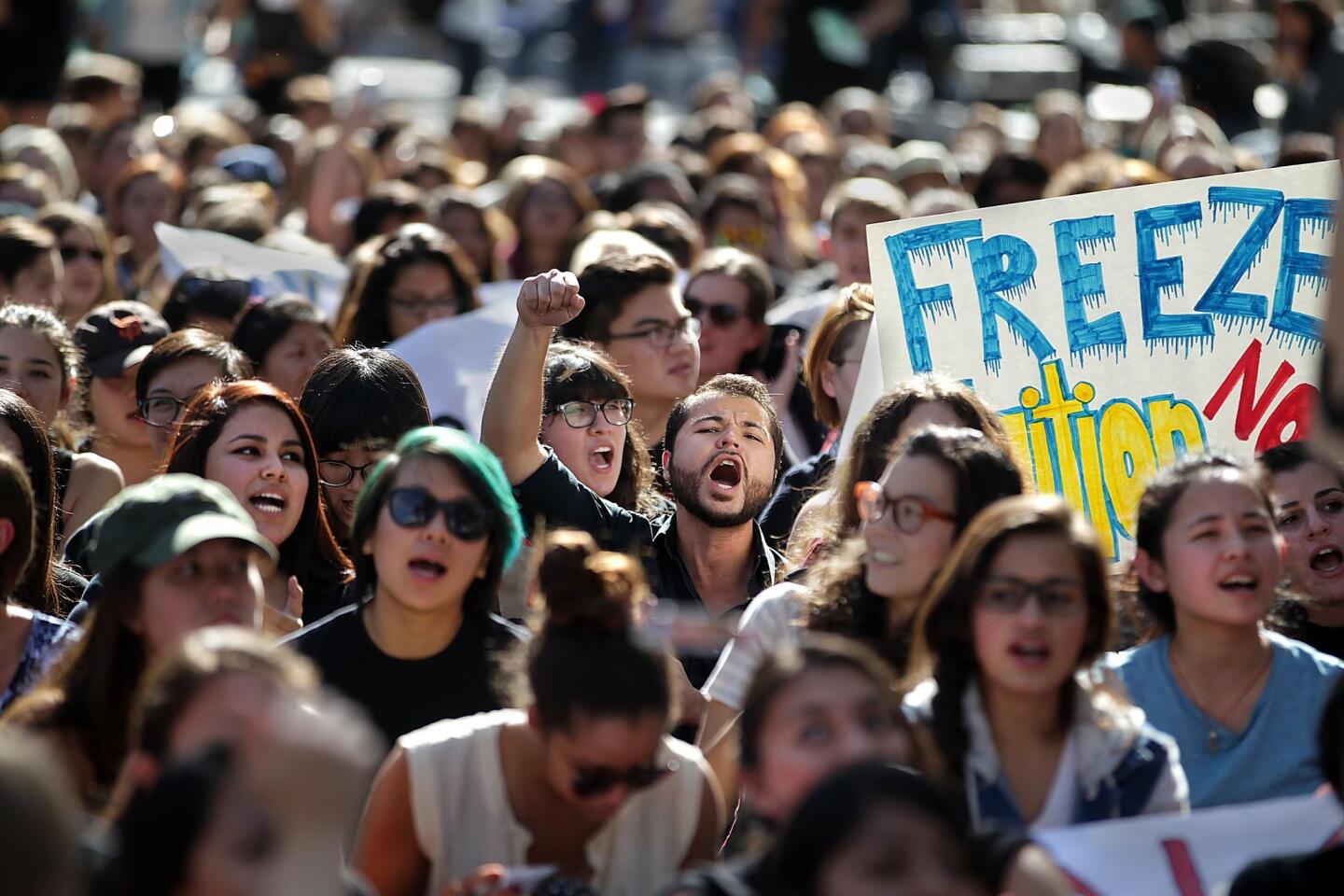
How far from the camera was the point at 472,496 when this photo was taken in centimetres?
402

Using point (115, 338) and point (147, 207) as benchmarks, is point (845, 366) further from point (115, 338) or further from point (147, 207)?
point (147, 207)

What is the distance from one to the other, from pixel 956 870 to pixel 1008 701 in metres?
0.89

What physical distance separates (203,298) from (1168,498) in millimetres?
3748

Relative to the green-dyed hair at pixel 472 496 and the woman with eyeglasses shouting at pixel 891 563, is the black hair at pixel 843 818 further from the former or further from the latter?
the green-dyed hair at pixel 472 496

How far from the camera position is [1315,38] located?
12438mm

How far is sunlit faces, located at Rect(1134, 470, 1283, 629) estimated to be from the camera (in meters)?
4.05

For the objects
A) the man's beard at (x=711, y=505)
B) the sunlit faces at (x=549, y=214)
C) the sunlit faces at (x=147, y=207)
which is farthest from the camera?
the sunlit faces at (x=147, y=207)

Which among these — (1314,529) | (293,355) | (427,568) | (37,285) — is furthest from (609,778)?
(37,285)

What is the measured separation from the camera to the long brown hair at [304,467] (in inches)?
189

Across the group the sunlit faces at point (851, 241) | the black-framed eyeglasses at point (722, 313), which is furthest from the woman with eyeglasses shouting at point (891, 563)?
the sunlit faces at point (851, 241)

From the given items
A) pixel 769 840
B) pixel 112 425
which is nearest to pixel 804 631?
pixel 769 840

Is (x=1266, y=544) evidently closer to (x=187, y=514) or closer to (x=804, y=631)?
(x=804, y=631)

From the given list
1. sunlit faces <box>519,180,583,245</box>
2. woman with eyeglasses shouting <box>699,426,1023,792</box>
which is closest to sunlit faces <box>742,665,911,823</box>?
woman with eyeglasses shouting <box>699,426,1023,792</box>

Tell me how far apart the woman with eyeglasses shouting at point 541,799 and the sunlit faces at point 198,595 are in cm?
40
